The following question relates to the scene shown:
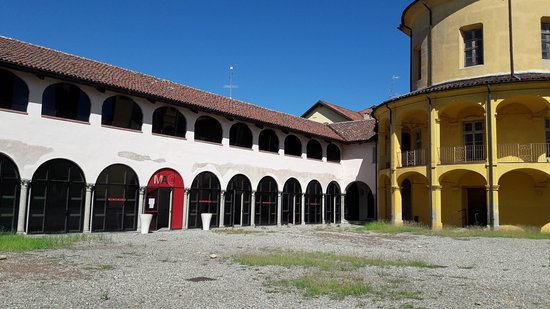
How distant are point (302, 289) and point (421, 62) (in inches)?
856

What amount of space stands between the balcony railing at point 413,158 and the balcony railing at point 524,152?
3.76 m

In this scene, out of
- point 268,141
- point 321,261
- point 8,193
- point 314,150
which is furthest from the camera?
point 314,150

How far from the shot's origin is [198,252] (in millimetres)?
12586

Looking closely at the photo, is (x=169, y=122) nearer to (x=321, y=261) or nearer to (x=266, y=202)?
(x=266, y=202)

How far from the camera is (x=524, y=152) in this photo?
21781 mm

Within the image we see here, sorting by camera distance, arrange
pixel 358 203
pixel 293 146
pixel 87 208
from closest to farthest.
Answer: pixel 87 208, pixel 293 146, pixel 358 203

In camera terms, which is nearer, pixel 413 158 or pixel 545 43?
pixel 545 43

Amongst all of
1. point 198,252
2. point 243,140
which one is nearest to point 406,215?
point 243,140

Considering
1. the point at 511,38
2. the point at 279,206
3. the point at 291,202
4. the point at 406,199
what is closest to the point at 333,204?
the point at 291,202

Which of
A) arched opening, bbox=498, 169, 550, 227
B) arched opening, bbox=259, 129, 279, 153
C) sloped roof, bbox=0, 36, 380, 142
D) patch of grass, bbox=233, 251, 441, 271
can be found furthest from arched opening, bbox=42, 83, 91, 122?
arched opening, bbox=498, 169, 550, 227

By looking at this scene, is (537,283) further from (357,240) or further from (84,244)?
(84,244)

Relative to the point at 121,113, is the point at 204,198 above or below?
below

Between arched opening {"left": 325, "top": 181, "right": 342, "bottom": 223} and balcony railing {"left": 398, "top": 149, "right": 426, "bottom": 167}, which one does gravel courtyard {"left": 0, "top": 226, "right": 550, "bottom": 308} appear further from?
arched opening {"left": 325, "top": 181, "right": 342, "bottom": 223}

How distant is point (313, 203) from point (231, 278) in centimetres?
2080
